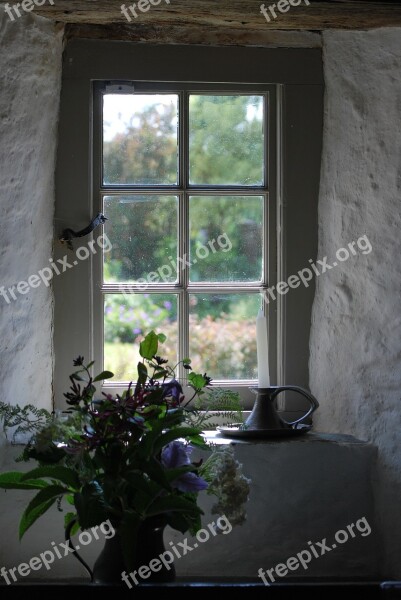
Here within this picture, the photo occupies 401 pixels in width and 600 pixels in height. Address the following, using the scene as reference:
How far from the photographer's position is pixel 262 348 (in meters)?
1.72

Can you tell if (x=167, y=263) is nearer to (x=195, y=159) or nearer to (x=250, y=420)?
(x=195, y=159)

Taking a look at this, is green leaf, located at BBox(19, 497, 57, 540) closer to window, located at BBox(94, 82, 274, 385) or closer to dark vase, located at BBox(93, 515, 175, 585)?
dark vase, located at BBox(93, 515, 175, 585)

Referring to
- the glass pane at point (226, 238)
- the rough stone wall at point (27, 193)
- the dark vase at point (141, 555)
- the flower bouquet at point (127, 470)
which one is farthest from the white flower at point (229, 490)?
the glass pane at point (226, 238)

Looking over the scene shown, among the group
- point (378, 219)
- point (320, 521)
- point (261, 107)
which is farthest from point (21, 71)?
point (320, 521)

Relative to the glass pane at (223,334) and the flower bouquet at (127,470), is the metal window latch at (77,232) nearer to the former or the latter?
the glass pane at (223,334)

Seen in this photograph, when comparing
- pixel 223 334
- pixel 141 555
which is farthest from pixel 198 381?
pixel 223 334

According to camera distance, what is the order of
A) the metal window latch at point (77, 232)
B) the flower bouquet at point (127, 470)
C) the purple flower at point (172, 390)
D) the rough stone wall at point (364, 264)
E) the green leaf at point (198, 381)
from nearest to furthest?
1. the flower bouquet at point (127, 470)
2. the purple flower at point (172, 390)
3. the green leaf at point (198, 381)
4. the rough stone wall at point (364, 264)
5. the metal window latch at point (77, 232)

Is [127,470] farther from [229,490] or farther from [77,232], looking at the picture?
[77,232]

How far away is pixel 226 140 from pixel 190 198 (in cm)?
17

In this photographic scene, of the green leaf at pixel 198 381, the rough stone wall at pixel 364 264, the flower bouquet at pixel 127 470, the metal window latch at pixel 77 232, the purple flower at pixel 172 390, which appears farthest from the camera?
the metal window latch at pixel 77 232

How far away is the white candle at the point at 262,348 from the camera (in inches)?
67.1

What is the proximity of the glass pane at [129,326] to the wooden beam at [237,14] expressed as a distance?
0.64 meters

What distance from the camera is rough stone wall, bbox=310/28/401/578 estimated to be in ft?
A: 5.47

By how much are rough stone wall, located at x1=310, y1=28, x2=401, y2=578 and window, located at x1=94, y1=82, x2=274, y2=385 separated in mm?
173
